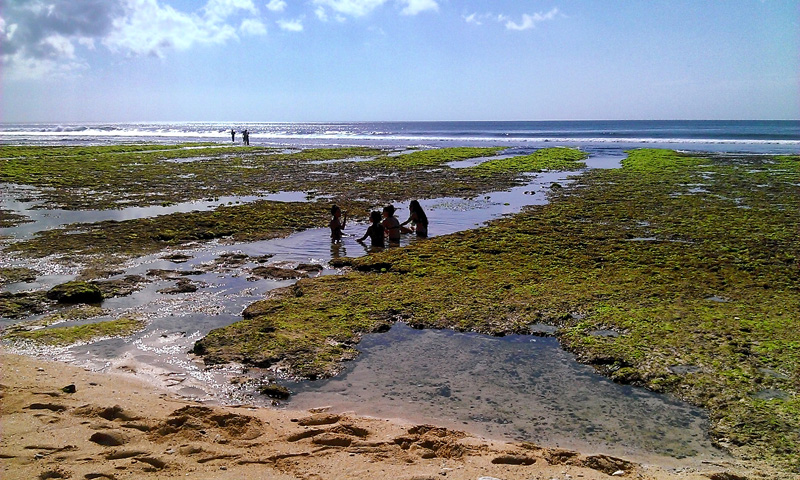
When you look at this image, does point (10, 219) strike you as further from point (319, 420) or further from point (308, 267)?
point (319, 420)

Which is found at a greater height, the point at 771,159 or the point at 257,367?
the point at 771,159

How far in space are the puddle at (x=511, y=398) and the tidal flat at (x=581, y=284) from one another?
30cm

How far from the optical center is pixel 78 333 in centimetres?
845

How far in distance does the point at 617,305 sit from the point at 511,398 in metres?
3.76

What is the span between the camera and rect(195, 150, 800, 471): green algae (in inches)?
269

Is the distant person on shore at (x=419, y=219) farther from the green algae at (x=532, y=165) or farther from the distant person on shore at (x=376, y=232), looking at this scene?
the green algae at (x=532, y=165)

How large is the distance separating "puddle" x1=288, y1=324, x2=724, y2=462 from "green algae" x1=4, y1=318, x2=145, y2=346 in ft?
11.4

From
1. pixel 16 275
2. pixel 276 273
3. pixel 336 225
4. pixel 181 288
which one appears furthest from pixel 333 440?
pixel 336 225

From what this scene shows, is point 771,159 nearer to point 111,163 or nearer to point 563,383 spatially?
point 563,383

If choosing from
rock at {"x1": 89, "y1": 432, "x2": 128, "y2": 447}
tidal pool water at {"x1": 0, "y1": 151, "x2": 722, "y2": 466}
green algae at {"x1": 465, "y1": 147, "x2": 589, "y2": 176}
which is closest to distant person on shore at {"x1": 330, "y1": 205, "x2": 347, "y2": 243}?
tidal pool water at {"x1": 0, "y1": 151, "x2": 722, "y2": 466}

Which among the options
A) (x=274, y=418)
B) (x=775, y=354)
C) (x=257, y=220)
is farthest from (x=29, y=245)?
(x=775, y=354)

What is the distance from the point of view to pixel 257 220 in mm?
18172

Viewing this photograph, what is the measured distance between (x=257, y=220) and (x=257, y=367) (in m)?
11.3

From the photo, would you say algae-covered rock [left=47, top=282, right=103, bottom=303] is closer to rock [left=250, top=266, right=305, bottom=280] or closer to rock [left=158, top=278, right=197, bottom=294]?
rock [left=158, top=278, right=197, bottom=294]
